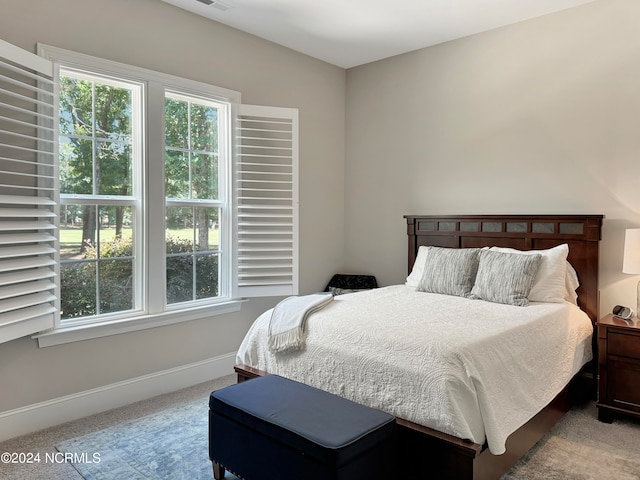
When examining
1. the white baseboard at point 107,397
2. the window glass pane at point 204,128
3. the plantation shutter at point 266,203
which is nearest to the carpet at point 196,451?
the white baseboard at point 107,397

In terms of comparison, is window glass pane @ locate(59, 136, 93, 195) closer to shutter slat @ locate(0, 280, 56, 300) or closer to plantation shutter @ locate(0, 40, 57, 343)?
plantation shutter @ locate(0, 40, 57, 343)

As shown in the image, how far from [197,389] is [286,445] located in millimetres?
1919

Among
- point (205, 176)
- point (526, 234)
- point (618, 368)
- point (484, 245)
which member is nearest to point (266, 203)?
point (205, 176)

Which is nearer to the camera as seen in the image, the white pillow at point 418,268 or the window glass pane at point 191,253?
the window glass pane at point 191,253

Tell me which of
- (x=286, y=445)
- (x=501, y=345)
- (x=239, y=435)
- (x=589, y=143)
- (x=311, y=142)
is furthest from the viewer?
(x=311, y=142)

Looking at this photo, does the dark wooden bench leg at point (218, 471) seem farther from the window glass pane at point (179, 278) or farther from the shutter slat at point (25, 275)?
the window glass pane at point (179, 278)

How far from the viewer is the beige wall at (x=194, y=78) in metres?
2.82

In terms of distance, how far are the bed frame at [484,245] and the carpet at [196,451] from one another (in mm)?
104

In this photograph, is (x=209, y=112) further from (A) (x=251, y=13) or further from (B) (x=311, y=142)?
(B) (x=311, y=142)

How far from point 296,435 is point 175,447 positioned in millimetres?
1147

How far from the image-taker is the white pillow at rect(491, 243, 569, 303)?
323 centimetres

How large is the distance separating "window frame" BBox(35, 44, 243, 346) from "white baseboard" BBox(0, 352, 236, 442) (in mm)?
390

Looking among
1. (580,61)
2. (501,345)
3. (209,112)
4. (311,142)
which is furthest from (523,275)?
(209,112)

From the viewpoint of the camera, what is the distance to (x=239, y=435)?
208cm
